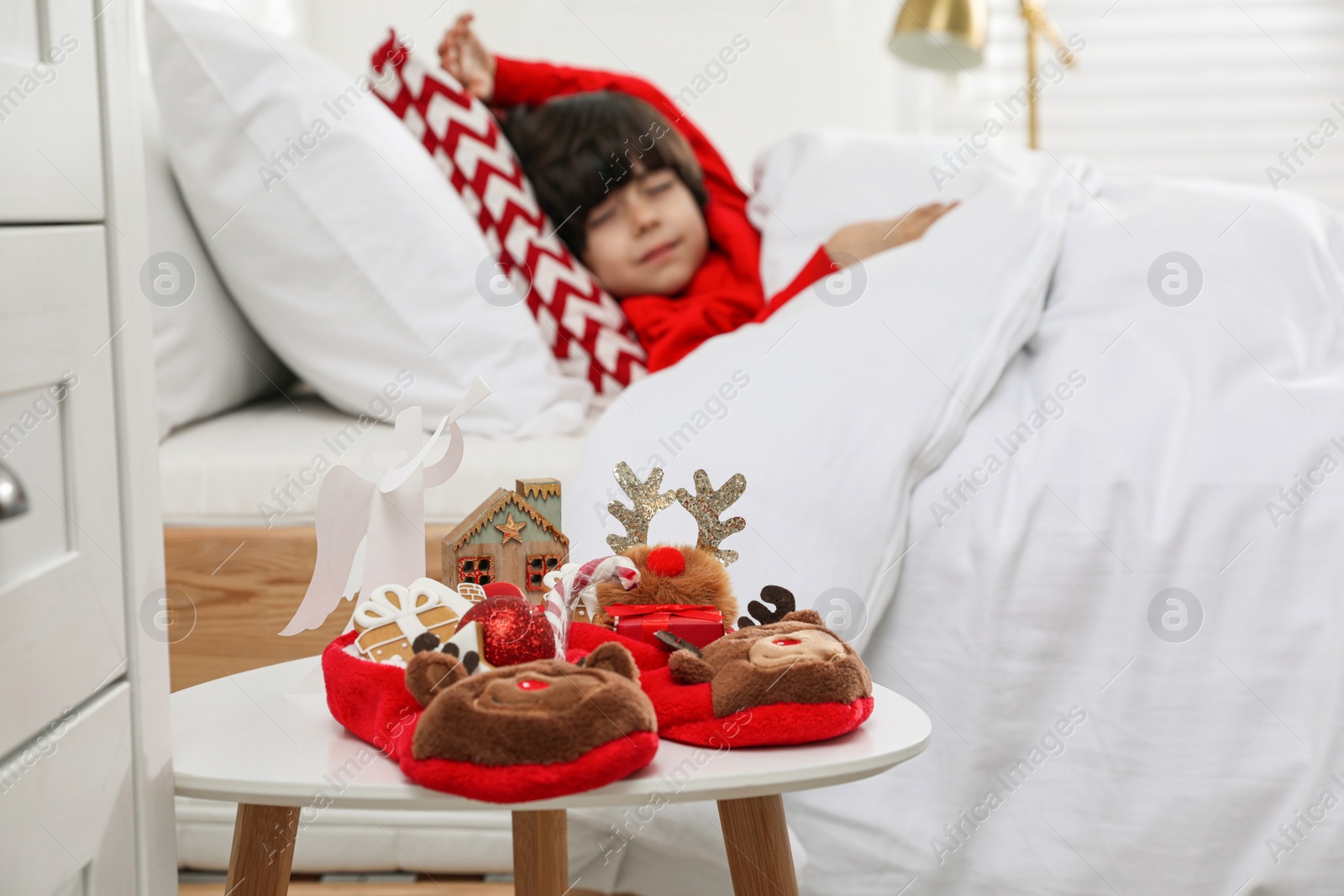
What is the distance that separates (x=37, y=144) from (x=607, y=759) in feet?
1.19


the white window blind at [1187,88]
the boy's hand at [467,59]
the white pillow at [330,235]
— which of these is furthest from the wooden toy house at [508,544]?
the white window blind at [1187,88]

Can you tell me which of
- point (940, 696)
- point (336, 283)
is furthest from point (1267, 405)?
point (336, 283)

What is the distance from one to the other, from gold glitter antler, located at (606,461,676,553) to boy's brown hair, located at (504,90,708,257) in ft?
2.71

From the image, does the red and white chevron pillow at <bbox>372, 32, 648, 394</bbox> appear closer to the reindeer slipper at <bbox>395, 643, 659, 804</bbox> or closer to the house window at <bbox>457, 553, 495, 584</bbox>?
the house window at <bbox>457, 553, 495, 584</bbox>

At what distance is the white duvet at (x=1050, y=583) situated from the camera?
84 centimetres

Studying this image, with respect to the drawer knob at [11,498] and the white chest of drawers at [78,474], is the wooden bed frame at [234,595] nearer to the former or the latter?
the white chest of drawers at [78,474]

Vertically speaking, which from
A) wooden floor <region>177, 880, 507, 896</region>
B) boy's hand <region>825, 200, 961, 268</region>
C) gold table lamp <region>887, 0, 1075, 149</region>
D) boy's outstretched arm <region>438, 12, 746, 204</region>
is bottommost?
wooden floor <region>177, 880, 507, 896</region>

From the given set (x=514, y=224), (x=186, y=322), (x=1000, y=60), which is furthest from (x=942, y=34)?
(x=186, y=322)

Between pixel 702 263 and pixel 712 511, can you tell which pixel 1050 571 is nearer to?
pixel 712 511

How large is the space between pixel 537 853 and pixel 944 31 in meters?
1.62

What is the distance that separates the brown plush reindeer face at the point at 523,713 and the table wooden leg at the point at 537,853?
0.25 meters

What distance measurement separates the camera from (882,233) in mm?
1305

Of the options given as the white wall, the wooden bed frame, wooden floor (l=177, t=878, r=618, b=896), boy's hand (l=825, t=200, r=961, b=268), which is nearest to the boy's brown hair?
boy's hand (l=825, t=200, r=961, b=268)

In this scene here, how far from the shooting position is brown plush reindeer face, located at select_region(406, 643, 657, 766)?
0.45 meters
